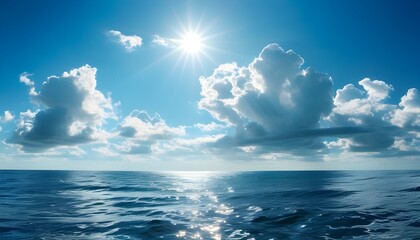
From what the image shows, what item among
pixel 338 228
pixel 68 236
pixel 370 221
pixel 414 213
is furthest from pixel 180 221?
pixel 414 213

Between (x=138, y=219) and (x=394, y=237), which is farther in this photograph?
(x=138, y=219)

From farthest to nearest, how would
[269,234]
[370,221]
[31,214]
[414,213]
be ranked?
[31,214]
[414,213]
[370,221]
[269,234]

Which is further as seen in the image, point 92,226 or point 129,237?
point 92,226

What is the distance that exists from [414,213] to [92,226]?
3236 centimetres

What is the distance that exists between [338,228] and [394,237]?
4.40 metres

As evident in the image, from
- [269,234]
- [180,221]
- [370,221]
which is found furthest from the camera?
[180,221]

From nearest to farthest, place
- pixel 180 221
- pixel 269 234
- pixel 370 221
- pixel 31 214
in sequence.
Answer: pixel 269 234 → pixel 370 221 → pixel 180 221 → pixel 31 214

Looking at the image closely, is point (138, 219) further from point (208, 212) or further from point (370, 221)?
point (370, 221)

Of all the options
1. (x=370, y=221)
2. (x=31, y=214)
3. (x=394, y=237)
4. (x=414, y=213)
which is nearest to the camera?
(x=394, y=237)

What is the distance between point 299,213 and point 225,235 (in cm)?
1156

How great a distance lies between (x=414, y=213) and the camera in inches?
1058

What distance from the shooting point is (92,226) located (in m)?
27.6

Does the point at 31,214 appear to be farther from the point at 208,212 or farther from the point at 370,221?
the point at 370,221

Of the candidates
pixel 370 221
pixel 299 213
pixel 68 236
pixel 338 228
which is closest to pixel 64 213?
pixel 68 236
